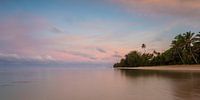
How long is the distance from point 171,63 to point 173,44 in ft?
33.0

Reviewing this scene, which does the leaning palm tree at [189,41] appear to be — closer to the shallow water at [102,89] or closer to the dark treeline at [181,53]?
the dark treeline at [181,53]

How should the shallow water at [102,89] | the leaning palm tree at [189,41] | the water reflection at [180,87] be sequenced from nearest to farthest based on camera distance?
1. the water reflection at [180,87]
2. the shallow water at [102,89]
3. the leaning palm tree at [189,41]

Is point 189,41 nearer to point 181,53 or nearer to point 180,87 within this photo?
point 181,53

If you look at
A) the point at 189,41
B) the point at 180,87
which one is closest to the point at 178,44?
the point at 189,41

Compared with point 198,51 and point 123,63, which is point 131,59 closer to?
point 123,63

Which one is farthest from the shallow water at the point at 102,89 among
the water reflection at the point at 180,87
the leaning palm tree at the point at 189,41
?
the leaning palm tree at the point at 189,41

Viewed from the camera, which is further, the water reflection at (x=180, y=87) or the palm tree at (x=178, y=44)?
the palm tree at (x=178, y=44)

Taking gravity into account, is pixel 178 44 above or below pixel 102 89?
above

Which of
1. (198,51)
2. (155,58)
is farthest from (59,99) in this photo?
(155,58)

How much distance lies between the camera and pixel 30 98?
17.8 meters

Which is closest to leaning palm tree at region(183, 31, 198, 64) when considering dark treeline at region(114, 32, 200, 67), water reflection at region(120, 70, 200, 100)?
dark treeline at region(114, 32, 200, 67)

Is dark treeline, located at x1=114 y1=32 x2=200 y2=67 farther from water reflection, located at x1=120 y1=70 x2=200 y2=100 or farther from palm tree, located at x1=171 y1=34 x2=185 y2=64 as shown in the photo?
water reflection, located at x1=120 y1=70 x2=200 y2=100

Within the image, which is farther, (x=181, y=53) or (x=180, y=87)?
(x=181, y=53)

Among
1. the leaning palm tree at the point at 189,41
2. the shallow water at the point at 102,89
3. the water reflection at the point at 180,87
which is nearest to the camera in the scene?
the water reflection at the point at 180,87
